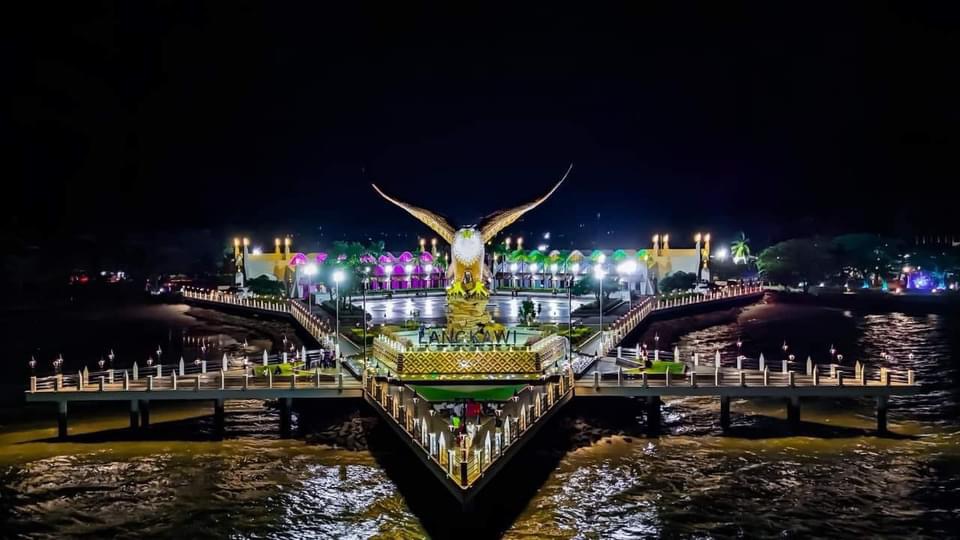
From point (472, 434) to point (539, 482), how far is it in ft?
15.9

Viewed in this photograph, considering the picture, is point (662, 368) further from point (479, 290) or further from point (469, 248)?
point (469, 248)

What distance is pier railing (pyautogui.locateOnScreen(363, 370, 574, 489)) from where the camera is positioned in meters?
21.3

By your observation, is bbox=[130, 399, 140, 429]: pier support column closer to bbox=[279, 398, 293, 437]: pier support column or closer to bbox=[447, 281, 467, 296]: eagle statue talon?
bbox=[279, 398, 293, 437]: pier support column

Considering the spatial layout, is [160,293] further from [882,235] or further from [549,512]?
[882,235]

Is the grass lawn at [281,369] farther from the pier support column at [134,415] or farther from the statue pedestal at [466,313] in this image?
the statue pedestal at [466,313]

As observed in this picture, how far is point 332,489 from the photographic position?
26250mm

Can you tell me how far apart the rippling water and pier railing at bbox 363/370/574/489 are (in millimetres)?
1352

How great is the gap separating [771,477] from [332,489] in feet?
45.7

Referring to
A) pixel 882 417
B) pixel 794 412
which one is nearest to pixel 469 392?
pixel 794 412

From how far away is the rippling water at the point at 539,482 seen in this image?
2330 centimetres

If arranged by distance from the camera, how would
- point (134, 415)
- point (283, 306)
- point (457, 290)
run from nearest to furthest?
point (134, 415)
point (457, 290)
point (283, 306)

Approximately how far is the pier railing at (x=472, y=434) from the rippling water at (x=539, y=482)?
135 cm

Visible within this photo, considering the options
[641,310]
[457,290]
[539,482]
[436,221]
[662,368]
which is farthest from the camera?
[641,310]

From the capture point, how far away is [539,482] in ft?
86.6
